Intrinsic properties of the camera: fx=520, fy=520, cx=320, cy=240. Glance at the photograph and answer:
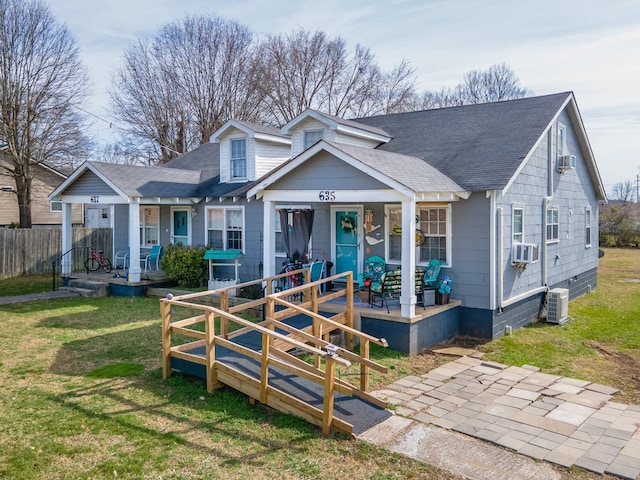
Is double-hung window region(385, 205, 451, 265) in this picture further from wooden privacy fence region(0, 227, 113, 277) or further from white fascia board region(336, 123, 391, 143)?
wooden privacy fence region(0, 227, 113, 277)

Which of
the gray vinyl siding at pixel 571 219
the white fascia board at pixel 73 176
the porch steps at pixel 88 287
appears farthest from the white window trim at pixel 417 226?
the white fascia board at pixel 73 176

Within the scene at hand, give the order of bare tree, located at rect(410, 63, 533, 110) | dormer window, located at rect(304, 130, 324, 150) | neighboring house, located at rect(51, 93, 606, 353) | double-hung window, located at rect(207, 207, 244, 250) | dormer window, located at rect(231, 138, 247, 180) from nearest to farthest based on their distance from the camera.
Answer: neighboring house, located at rect(51, 93, 606, 353), dormer window, located at rect(304, 130, 324, 150), double-hung window, located at rect(207, 207, 244, 250), dormer window, located at rect(231, 138, 247, 180), bare tree, located at rect(410, 63, 533, 110)

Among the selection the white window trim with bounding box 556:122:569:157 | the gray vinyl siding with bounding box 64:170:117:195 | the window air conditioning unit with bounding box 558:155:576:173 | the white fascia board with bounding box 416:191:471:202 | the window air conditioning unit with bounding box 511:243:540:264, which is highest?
the white window trim with bounding box 556:122:569:157

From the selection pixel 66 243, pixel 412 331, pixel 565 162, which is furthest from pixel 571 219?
pixel 66 243

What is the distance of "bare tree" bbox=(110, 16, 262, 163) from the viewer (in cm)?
3262

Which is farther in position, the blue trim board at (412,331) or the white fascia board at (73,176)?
the white fascia board at (73,176)

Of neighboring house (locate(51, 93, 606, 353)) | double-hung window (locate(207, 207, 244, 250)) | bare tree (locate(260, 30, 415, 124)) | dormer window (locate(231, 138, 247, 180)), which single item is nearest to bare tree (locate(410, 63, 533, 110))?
bare tree (locate(260, 30, 415, 124))

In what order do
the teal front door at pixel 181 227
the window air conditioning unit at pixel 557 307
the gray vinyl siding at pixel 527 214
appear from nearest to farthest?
Result: the gray vinyl siding at pixel 527 214 → the window air conditioning unit at pixel 557 307 → the teal front door at pixel 181 227

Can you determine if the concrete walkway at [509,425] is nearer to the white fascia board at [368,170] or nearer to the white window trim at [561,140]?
the white fascia board at [368,170]

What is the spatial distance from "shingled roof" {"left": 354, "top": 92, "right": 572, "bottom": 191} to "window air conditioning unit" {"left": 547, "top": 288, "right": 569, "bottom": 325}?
131 inches

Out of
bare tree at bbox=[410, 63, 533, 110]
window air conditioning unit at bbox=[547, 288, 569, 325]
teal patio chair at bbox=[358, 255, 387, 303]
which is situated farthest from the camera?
bare tree at bbox=[410, 63, 533, 110]

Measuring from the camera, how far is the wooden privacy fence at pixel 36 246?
62.2 ft

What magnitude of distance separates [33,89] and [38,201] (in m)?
8.28

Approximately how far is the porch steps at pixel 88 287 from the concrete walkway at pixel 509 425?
10.1 metres
